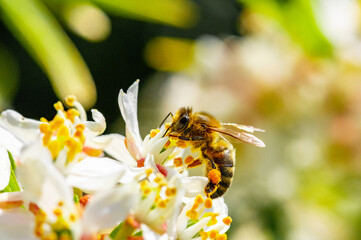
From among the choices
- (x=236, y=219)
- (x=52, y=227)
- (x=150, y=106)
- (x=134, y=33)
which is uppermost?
(x=134, y=33)

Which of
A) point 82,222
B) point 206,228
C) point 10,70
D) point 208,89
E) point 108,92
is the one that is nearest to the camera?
point 82,222

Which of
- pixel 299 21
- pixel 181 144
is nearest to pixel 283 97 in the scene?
pixel 299 21

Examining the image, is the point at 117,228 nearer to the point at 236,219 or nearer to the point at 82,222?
the point at 82,222

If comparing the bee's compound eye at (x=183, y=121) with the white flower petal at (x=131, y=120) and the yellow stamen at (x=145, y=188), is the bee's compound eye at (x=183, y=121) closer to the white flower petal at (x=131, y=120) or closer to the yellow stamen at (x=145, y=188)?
the white flower petal at (x=131, y=120)

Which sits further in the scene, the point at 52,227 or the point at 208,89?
the point at 208,89

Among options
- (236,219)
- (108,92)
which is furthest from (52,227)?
(108,92)

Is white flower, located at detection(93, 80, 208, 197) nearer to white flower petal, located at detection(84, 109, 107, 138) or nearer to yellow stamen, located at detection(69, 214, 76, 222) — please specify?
white flower petal, located at detection(84, 109, 107, 138)

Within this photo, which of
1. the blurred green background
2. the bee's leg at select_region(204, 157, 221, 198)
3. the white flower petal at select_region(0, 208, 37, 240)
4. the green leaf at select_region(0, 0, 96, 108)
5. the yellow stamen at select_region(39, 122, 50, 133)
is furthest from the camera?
the blurred green background

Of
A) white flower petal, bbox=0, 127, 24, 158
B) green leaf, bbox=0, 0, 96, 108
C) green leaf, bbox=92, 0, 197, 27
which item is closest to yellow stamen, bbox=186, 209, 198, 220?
white flower petal, bbox=0, 127, 24, 158
